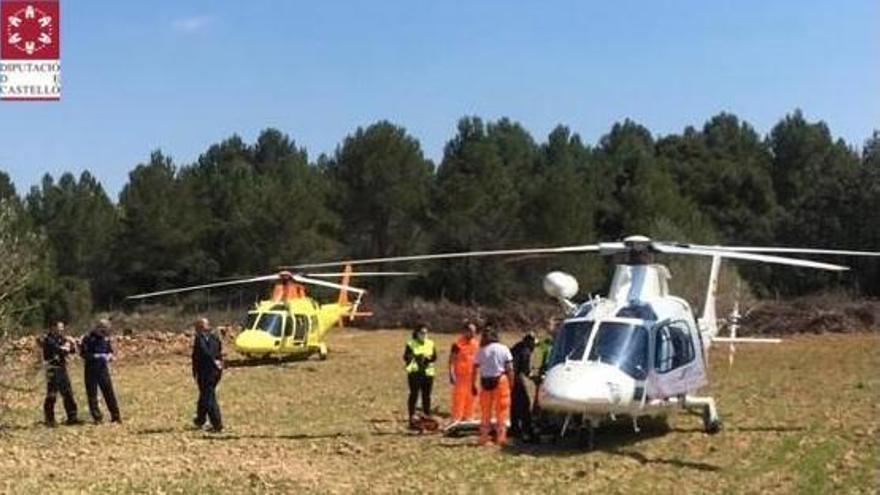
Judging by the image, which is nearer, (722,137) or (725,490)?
(725,490)

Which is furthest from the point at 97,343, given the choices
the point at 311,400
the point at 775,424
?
the point at 775,424

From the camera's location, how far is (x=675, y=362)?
16016 millimetres

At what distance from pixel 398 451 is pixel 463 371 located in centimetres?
236

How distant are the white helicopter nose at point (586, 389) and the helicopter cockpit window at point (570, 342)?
0.30 m

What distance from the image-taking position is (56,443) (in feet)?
54.5

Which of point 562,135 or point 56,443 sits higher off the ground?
point 562,135

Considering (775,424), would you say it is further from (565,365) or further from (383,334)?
(383,334)

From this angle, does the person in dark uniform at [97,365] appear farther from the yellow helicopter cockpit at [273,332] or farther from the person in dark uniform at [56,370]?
the yellow helicopter cockpit at [273,332]

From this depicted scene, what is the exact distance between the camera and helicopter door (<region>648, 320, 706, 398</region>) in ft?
50.7

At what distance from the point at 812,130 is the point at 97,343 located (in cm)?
6822

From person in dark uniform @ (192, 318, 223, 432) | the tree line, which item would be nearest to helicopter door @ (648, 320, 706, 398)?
person in dark uniform @ (192, 318, 223, 432)

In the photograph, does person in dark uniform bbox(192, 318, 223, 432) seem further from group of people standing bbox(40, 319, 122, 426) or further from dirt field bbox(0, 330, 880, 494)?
group of people standing bbox(40, 319, 122, 426)

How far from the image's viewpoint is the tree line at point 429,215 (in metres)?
58.1

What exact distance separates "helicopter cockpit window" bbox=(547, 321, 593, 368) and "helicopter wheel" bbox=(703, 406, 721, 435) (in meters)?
2.25
